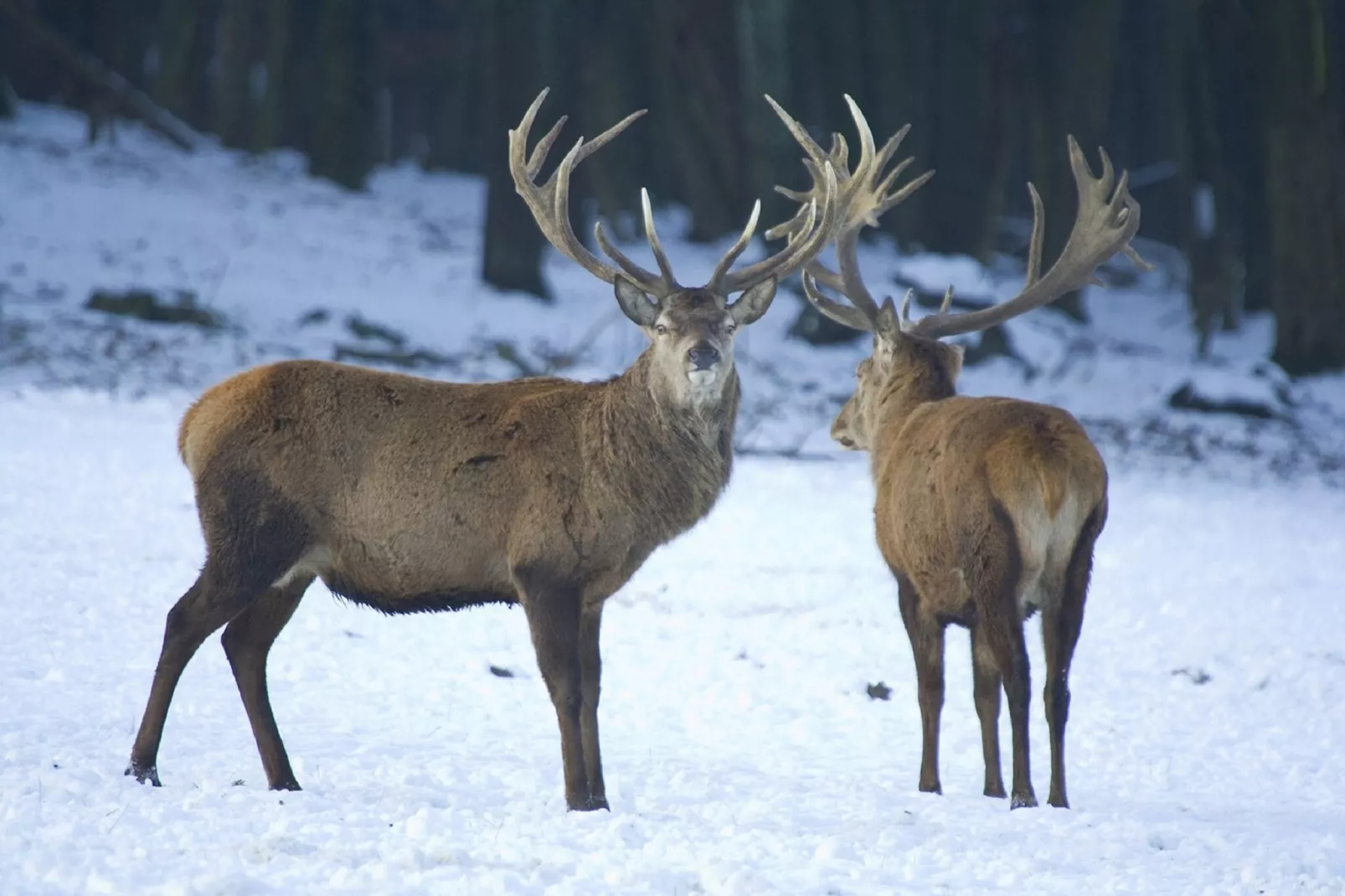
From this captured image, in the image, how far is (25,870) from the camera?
472 centimetres

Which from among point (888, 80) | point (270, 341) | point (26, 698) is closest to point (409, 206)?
point (888, 80)

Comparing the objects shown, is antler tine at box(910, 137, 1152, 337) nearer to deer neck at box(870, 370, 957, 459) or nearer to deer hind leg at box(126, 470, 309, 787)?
deer neck at box(870, 370, 957, 459)

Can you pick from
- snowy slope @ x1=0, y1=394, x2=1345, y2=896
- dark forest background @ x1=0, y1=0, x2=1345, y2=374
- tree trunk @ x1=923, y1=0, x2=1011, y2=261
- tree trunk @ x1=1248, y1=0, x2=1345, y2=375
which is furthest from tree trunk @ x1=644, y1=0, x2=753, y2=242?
snowy slope @ x1=0, y1=394, x2=1345, y2=896

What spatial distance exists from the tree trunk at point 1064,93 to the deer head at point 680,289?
1648 centimetres

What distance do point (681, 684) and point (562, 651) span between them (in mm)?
2594

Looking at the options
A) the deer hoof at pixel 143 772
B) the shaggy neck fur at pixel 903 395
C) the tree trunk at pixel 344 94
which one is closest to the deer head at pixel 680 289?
the shaggy neck fur at pixel 903 395

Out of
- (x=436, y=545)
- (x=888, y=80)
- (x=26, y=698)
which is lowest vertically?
(x=26, y=698)

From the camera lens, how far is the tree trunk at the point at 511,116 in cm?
2062

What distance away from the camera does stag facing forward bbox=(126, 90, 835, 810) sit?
21.0 feet

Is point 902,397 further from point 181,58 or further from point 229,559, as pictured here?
point 181,58

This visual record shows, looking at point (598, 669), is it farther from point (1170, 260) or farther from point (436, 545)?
point (1170, 260)

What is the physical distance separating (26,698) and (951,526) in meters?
3.88

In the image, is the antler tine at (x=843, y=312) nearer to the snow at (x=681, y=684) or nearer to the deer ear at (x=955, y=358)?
the deer ear at (x=955, y=358)

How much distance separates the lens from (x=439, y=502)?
260 inches
